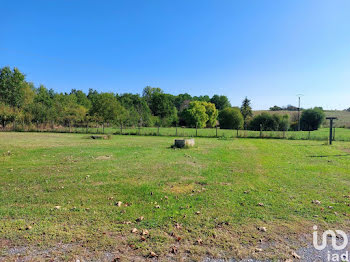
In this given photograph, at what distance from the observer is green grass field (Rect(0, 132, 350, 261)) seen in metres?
3.14

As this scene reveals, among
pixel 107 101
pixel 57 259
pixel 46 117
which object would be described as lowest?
pixel 57 259

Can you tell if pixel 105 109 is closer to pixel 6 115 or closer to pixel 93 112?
pixel 93 112

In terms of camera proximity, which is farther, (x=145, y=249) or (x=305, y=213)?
(x=305, y=213)

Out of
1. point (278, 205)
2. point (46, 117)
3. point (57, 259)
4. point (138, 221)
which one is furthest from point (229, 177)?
point (46, 117)

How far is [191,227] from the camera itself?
3.70 metres

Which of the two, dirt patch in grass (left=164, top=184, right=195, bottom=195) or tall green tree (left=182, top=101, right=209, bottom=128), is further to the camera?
tall green tree (left=182, top=101, right=209, bottom=128)

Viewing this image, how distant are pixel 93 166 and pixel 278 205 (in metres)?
6.68

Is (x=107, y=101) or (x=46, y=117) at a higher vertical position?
(x=107, y=101)

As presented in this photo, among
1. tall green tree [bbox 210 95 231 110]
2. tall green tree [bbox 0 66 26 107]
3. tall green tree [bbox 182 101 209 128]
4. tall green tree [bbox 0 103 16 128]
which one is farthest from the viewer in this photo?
tall green tree [bbox 210 95 231 110]

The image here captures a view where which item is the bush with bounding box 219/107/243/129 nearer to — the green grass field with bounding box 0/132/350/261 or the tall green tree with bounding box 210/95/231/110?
the tall green tree with bounding box 210/95/231/110

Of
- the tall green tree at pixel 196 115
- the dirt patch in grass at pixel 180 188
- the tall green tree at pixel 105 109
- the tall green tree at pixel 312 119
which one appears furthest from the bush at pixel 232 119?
the dirt patch in grass at pixel 180 188

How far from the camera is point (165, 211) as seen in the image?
171 inches

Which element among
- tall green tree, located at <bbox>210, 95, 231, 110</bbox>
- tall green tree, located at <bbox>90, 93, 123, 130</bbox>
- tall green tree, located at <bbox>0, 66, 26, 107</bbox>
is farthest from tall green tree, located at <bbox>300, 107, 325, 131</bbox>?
tall green tree, located at <bbox>0, 66, 26, 107</bbox>

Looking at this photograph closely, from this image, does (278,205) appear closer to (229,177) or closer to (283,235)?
(283,235)
